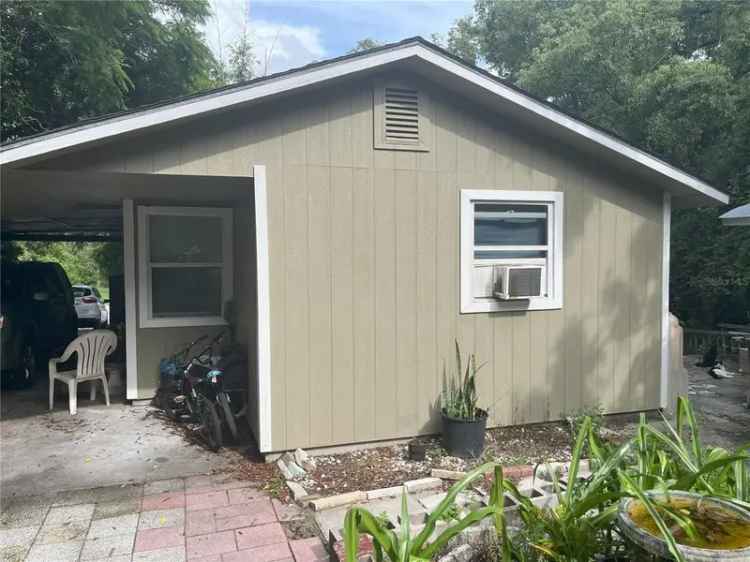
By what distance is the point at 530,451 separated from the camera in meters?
4.82

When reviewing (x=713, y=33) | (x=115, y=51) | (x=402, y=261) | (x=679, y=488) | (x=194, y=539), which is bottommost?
(x=194, y=539)

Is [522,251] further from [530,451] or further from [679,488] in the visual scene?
[679,488]

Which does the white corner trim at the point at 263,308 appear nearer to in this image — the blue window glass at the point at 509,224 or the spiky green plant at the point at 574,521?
the blue window glass at the point at 509,224

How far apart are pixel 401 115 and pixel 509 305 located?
206cm

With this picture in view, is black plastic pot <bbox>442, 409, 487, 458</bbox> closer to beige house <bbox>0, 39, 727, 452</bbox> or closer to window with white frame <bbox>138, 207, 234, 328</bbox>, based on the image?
beige house <bbox>0, 39, 727, 452</bbox>

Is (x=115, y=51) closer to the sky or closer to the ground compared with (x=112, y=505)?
closer to the sky

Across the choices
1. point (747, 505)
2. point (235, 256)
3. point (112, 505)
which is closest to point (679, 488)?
point (747, 505)

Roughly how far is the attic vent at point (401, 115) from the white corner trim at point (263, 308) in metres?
1.21

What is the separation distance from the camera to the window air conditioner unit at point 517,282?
5047mm

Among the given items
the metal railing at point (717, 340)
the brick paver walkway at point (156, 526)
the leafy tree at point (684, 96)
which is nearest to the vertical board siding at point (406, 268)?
the brick paver walkway at point (156, 526)

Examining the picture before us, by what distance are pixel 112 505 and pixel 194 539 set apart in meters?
0.86

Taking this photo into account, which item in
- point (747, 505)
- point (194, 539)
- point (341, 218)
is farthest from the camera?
point (341, 218)

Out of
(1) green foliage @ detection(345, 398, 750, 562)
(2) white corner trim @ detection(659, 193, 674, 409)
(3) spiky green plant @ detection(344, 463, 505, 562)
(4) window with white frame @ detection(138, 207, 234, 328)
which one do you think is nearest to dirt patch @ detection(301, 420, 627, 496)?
(2) white corner trim @ detection(659, 193, 674, 409)

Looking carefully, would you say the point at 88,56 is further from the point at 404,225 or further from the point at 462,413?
the point at 462,413
